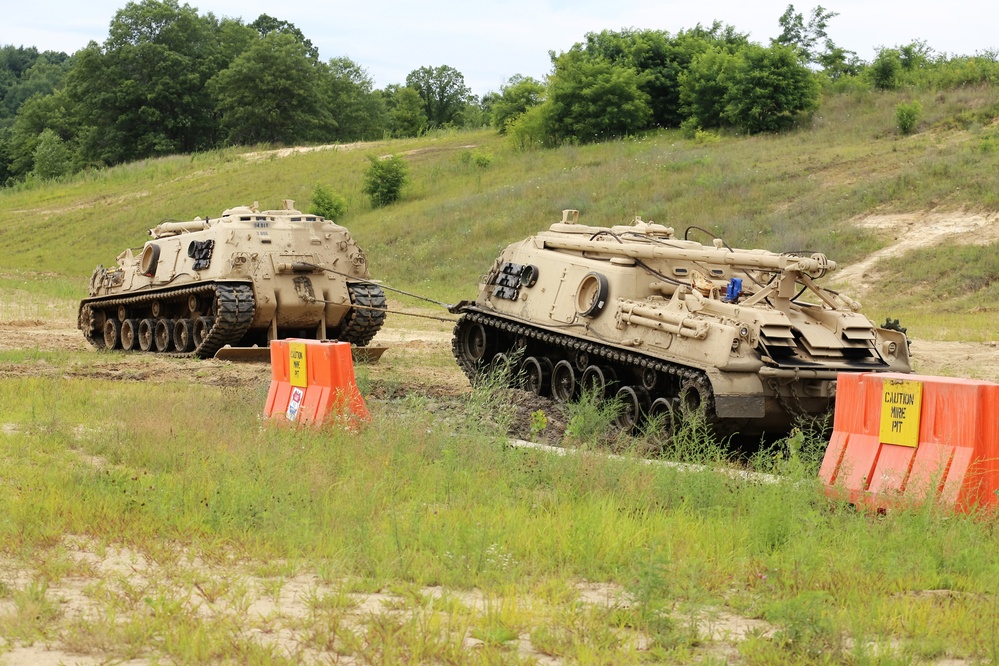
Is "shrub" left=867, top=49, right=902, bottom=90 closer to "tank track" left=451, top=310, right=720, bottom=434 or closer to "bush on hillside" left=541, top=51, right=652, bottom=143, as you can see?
"bush on hillside" left=541, top=51, right=652, bottom=143

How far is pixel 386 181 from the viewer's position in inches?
1897

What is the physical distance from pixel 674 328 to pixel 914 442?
4503mm

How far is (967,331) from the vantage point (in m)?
23.3

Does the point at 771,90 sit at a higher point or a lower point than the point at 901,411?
higher

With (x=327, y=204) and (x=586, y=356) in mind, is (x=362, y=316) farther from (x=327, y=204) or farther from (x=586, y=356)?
(x=327, y=204)

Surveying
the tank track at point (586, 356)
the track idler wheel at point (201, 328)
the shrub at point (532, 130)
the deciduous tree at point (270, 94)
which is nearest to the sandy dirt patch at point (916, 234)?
the tank track at point (586, 356)

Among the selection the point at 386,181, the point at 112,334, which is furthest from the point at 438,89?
the point at 112,334

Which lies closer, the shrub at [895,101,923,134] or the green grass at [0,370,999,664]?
the green grass at [0,370,999,664]

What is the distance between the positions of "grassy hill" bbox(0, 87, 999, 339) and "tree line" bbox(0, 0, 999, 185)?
175cm

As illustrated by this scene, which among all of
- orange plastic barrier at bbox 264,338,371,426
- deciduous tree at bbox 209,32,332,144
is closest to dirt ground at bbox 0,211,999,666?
orange plastic barrier at bbox 264,338,371,426

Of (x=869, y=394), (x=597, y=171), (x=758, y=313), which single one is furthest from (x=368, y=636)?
(x=597, y=171)

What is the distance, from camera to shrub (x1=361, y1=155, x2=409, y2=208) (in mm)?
48031

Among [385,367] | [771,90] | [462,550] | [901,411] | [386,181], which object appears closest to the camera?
[462,550]

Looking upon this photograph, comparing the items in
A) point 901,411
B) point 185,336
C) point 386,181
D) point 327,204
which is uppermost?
point 386,181
